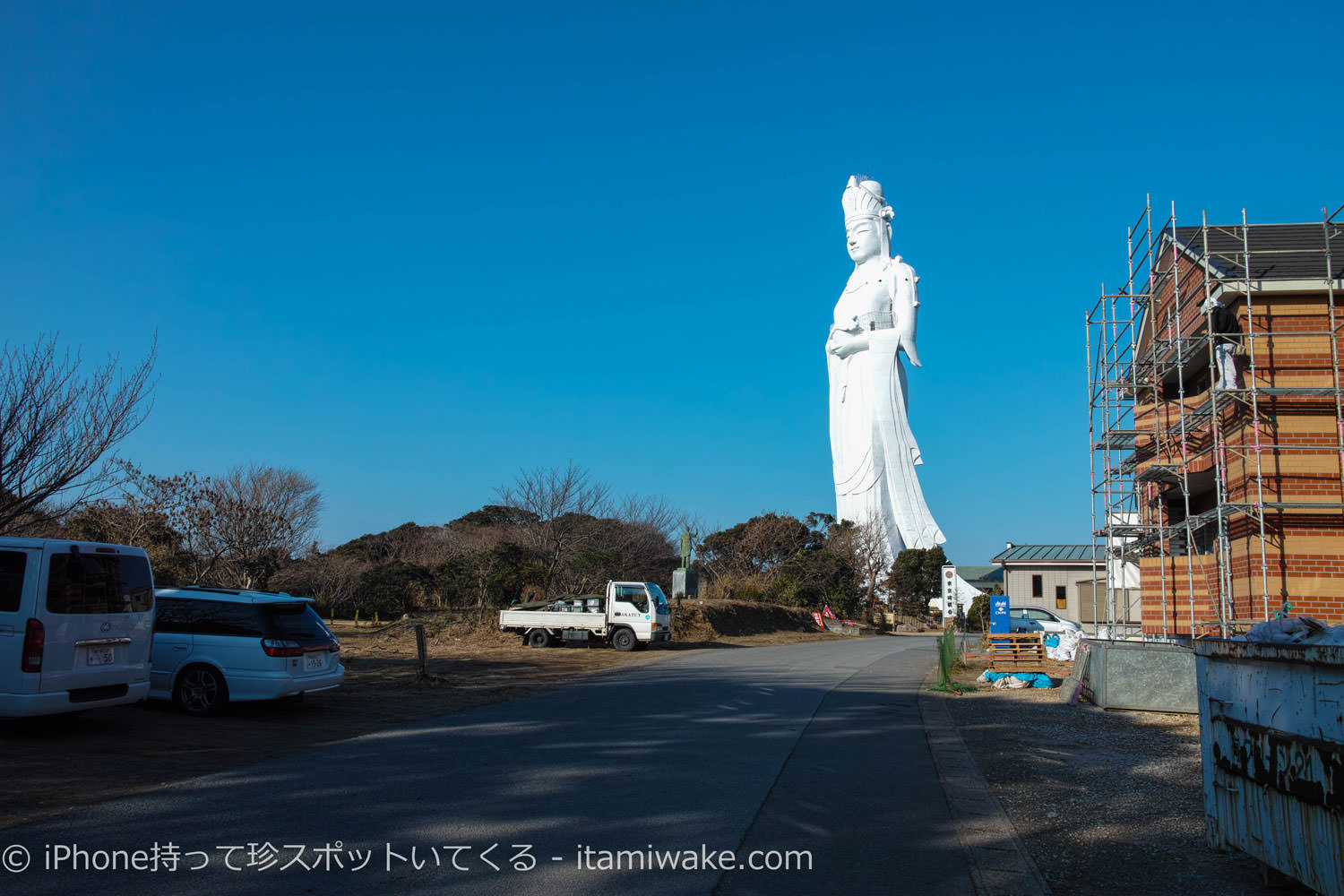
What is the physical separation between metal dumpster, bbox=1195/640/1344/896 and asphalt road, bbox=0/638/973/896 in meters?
1.61

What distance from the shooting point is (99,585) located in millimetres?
9555

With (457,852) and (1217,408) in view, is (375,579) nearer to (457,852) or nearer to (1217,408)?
(1217,408)

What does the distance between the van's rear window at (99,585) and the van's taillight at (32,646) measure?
207mm

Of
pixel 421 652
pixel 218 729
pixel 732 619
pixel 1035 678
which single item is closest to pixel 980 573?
pixel 732 619

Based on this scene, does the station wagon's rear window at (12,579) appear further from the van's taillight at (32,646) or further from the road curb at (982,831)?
the road curb at (982,831)

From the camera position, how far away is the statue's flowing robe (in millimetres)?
58438

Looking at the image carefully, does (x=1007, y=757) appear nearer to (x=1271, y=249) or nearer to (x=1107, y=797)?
(x=1107, y=797)

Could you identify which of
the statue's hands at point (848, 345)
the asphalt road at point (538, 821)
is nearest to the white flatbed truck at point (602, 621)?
the asphalt road at point (538, 821)

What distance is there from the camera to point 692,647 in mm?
28484

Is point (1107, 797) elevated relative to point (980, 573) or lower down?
lower down

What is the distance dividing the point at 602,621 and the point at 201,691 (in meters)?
14.4

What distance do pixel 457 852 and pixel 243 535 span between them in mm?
23532

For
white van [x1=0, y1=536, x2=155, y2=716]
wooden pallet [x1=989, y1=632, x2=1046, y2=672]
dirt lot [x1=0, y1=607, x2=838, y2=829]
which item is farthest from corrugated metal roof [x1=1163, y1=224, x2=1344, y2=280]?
white van [x1=0, y1=536, x2=155, y2=716]

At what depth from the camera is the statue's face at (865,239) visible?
5966cm
